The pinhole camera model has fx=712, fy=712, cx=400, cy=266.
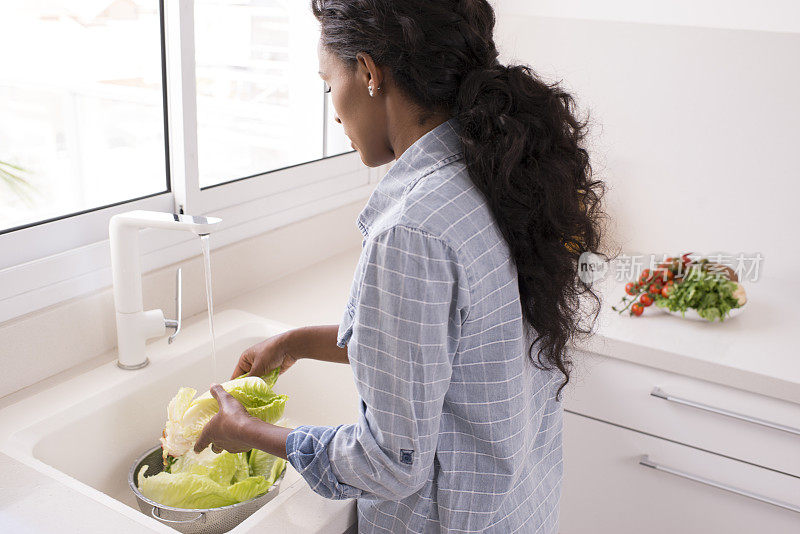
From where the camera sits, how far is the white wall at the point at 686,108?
6.20 ft

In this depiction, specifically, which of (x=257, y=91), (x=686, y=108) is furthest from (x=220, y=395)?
(x=686, y=108)

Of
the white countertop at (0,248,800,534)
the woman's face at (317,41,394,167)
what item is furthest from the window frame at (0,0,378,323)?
the woman's face at (317,41,394,167)

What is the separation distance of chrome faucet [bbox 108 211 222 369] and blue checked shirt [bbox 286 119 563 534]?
0.44 m

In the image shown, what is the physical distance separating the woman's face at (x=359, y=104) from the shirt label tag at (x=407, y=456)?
347 mm

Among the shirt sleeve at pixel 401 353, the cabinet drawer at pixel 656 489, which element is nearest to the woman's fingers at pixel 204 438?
the shirt sleeve at pixel 401 353

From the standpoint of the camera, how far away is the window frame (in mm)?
1192

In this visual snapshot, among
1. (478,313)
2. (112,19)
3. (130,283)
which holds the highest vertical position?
(112,19)

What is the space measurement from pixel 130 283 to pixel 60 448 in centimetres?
28

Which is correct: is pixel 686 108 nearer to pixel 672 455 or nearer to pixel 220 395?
pixel 672 455

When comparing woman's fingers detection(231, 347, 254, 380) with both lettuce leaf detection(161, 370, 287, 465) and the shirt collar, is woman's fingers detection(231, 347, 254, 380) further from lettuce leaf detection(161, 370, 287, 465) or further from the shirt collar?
the shirt collar

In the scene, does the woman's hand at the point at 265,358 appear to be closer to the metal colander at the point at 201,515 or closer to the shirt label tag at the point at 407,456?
the metal colander at the point at 201,515

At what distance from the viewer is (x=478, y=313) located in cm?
76

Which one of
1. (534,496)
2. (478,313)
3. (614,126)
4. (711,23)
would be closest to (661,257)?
(614,126)

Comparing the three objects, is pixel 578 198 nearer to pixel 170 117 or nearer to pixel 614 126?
pixel 170 117
